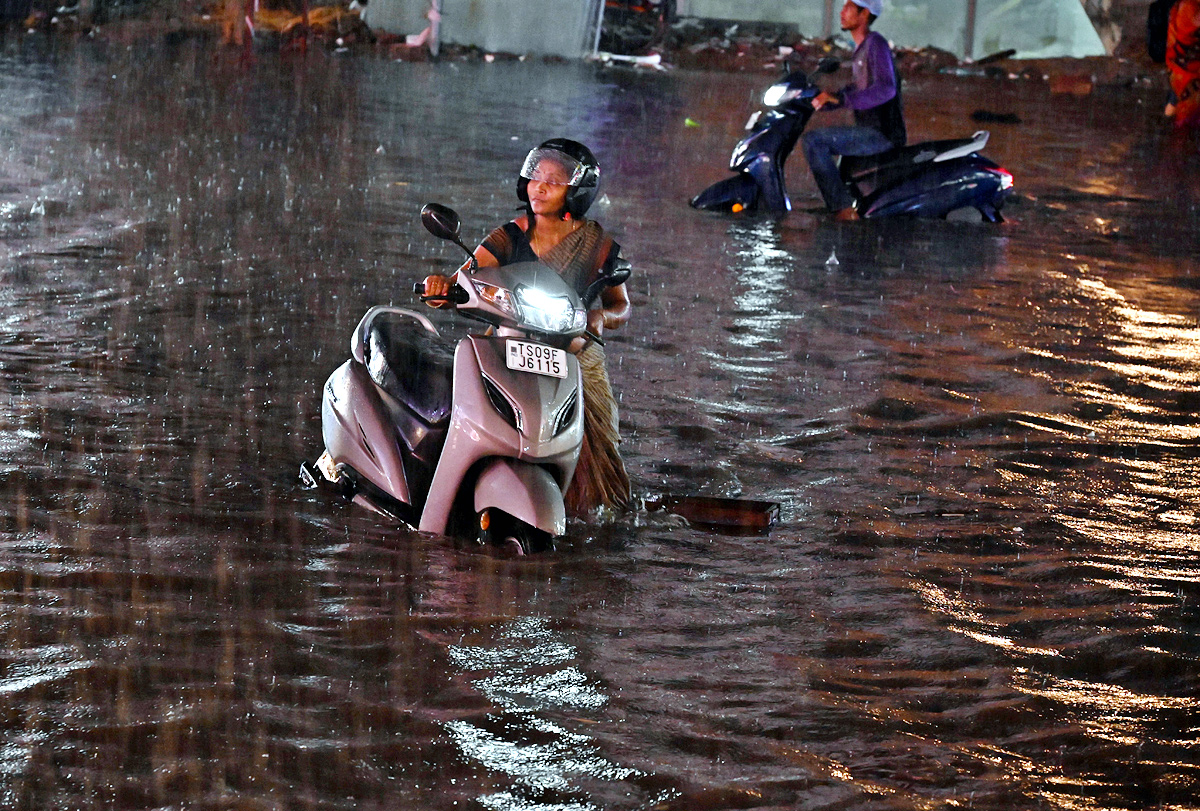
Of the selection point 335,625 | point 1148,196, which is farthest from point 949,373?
point 1148,196

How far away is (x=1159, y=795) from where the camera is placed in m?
3.60

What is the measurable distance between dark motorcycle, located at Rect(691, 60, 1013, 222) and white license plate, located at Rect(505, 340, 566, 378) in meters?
7.59

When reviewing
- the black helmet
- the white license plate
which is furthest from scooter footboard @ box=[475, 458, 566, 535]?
the black helmet

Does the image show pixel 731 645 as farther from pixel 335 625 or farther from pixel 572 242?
pixel 572 242

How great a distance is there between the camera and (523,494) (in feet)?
15.5

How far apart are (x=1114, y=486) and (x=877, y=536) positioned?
116 cm

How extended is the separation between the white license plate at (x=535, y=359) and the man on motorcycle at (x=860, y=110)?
7.07 meters

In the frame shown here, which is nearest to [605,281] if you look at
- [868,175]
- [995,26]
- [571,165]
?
[571,165]

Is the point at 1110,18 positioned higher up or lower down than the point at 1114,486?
higher up

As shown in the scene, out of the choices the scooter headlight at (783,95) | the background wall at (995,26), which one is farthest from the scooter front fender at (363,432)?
the background wall at (995,26)

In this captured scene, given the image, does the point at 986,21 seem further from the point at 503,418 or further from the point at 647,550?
the point at 503,418

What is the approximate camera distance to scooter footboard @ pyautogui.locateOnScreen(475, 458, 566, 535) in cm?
473

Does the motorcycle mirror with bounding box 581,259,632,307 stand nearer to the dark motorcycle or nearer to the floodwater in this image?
the floodwater

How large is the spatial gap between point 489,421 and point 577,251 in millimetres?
756
